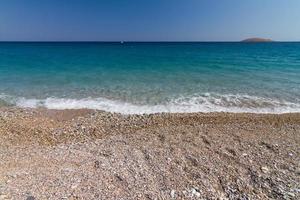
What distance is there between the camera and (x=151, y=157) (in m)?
5.55

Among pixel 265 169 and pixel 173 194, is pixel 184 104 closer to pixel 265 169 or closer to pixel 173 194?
pixel 265 169

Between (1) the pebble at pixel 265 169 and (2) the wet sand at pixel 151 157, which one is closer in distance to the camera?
(2) the wet sand at pixel 151 157

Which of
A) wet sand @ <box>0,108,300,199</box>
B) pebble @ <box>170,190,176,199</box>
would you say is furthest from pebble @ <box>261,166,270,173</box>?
pebble @ <box>170,190,176,199</box>

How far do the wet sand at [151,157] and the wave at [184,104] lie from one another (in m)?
1.53

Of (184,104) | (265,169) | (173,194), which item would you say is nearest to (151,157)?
(173,194)

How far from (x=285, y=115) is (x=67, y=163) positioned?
8.12 m

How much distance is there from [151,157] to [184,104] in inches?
238

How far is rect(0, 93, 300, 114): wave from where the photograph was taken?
10430 millimetres

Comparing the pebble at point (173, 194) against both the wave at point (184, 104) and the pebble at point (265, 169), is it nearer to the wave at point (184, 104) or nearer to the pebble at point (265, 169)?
the pebble at point (265, 169)

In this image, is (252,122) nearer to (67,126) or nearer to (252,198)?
(252,198)

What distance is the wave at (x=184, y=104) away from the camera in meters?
10.4

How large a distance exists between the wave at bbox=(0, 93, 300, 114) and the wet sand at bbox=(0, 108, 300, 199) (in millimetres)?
1531

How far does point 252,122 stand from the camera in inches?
332

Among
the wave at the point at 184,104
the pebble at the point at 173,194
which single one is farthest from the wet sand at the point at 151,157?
the wave at the point at 184,104
